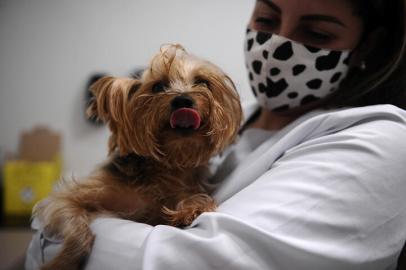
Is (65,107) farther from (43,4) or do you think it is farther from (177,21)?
(177,21)

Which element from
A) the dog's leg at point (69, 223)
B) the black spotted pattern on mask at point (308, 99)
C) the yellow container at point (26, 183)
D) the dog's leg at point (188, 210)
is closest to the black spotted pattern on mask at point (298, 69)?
the black spotted pattern on mask at point (308, 99)

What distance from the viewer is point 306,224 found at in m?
0.81

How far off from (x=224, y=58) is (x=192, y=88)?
0.67 m

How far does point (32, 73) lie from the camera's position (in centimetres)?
288

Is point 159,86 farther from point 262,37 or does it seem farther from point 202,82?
point 262,37

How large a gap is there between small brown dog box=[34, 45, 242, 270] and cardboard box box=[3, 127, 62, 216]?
115 cm

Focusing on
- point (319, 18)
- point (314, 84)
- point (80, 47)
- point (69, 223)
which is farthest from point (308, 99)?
point (80, 47)

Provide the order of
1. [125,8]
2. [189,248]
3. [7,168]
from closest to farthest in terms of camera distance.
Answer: [189,248], [125,8], [7,168]

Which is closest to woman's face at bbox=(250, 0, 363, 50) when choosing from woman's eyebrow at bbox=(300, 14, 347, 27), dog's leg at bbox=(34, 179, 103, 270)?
woman's eyebrow at bbox=(300, 14, 347, 27)

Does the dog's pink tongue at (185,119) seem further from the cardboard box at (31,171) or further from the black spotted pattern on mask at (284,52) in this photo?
the cardboard box at (31,171)

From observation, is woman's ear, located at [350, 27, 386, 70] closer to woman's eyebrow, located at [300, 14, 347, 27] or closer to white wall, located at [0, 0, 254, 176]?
woman's eyebrow, located at [300, 14, 347, 27]

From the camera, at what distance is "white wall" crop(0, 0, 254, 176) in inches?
69.4

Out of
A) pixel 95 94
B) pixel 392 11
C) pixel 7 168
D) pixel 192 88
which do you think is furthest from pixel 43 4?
pixel 392 11

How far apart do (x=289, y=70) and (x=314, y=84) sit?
0.11 metres
